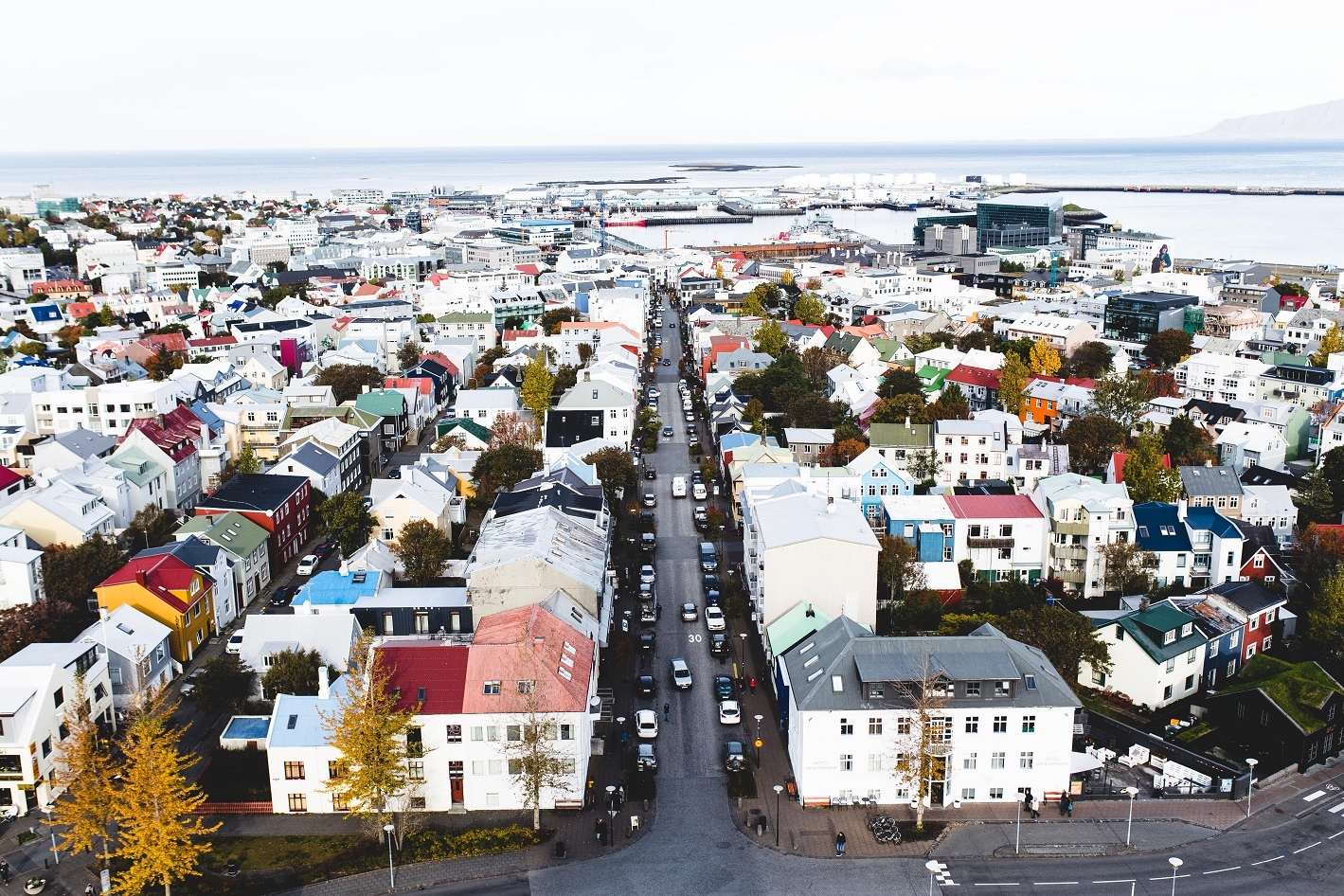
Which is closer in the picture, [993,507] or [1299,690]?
[1299,690]

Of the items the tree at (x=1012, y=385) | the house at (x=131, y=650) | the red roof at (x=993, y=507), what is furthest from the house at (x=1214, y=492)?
the house at (x=131, y=650)

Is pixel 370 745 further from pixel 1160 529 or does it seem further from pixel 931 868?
pixel 1160 529

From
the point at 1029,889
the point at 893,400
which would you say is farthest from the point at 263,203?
the point at 1029,889

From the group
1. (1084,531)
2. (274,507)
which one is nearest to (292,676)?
(274,507)

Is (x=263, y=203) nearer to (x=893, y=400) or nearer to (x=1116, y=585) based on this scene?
(x=893, y=400)

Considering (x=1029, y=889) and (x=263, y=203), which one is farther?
(x=263, y=203)

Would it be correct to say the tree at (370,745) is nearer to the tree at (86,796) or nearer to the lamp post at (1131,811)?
the tree at (86,796)
